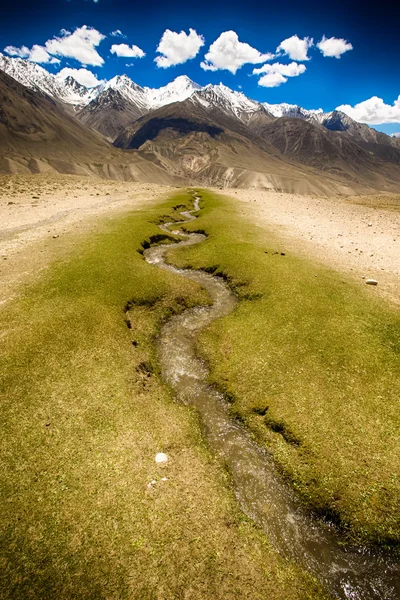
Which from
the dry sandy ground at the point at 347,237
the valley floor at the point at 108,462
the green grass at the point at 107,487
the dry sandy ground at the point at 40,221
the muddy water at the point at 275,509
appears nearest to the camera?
the green grass at the point at 107,487

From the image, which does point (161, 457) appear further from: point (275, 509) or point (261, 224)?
point (261, 224)

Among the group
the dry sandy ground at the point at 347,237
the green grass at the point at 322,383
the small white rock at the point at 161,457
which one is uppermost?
the dry sandy ground at the point at 347,237

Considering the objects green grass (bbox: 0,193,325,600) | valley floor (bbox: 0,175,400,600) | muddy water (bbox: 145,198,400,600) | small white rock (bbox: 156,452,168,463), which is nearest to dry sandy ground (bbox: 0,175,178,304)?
valley floor (bbox: 0,175,400,600)

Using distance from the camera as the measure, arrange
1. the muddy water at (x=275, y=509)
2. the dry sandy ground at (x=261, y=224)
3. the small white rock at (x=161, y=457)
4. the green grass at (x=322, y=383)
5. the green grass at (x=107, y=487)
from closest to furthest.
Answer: the green grass at (x=107, y=487), the muddy water at (x=275, y=509), the green grass at (x=322, y=383), the small white rock at (x=161, y=457), the dry sandy ground at (x=261, y=224)

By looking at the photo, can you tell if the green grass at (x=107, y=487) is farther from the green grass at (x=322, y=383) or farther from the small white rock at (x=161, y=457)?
the green grass at (x=322, y=383)

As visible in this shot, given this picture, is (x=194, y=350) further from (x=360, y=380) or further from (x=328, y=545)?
(x=328, y=545)

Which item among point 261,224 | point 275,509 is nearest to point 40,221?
point 261,224

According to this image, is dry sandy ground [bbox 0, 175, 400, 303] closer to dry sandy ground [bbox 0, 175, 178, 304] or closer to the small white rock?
dry sandy ground [bbox 0, 175, 178, 304]

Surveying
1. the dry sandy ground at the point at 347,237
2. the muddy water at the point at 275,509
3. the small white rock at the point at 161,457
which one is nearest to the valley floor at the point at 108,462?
the small white rock at the point at 161,457
